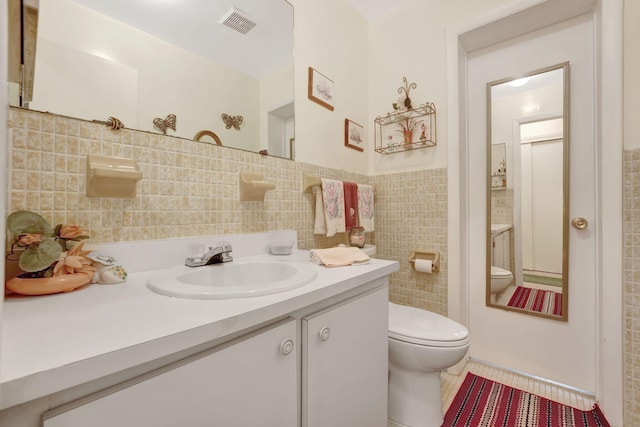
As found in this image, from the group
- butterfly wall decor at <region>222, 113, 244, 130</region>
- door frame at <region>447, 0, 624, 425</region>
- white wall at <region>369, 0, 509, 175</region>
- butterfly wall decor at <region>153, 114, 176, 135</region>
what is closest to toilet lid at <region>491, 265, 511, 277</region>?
door frame at <region>447, 0, 624, 425</region>

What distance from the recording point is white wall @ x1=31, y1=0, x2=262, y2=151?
2.55 ft

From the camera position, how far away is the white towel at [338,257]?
3.21 feet

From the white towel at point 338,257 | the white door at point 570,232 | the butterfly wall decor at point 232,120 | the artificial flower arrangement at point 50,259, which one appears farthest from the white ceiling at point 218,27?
the white door at point 570,232

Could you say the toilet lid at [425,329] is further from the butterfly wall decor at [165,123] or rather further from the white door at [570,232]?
the butterfly wall decor at [165,123]

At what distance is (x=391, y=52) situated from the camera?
1.94 meters

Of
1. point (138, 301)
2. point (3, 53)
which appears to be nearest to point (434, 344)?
point (138, 301)

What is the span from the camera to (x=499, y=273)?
5.53ft

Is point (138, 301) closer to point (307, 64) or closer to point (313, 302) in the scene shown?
point (313, 302)

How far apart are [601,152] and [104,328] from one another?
1960mm

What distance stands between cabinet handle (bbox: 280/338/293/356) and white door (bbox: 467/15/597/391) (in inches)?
60.8

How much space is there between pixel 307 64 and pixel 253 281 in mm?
1259

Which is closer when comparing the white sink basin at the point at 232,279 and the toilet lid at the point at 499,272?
the white sink basin at the point at 232,279

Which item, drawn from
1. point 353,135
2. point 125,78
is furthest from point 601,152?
point 125,78

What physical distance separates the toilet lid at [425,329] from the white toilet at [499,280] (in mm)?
586
